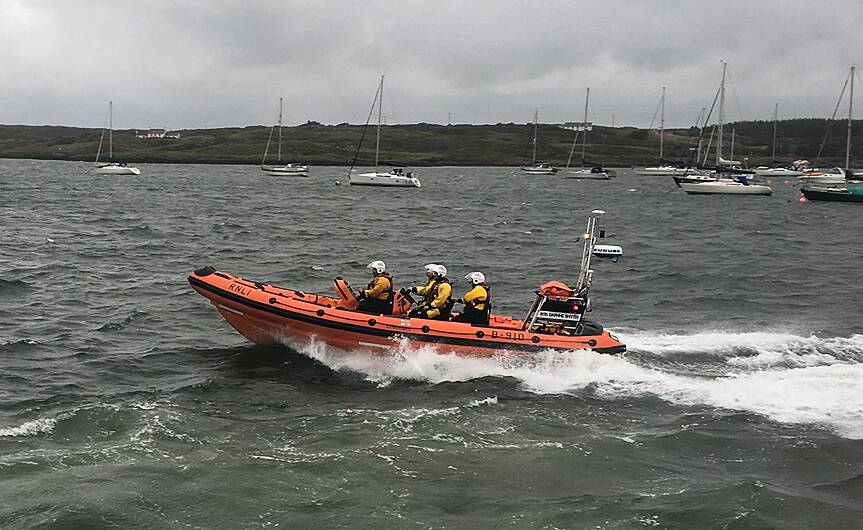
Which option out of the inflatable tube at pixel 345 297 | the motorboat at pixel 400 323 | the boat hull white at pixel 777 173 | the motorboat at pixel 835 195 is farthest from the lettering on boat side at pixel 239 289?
the boat hull white at pixel 777 173

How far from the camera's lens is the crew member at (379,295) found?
14.2m

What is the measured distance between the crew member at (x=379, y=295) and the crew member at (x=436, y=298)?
1.53 feet

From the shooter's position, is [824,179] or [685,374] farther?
[824,179]

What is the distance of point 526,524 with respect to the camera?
8742mm

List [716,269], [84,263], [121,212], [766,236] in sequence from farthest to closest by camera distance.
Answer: [121,212], [766,236], [716,269], [84,263]

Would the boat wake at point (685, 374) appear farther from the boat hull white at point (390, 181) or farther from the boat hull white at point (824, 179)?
the boat hull white at point (824, 179)

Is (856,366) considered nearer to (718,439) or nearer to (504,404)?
(718,439)

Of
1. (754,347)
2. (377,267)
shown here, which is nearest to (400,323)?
(377,267)

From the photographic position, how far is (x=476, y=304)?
13.9 meters

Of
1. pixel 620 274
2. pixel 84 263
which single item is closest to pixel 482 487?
pixel 620 274

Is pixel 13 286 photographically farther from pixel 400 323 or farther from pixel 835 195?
pixel 835 195

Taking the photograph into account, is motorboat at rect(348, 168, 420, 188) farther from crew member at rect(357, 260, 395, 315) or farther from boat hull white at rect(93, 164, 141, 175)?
crew member at rect(357, 260, 395, 315)

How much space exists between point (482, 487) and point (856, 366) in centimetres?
775

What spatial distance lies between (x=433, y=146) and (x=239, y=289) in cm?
14155
